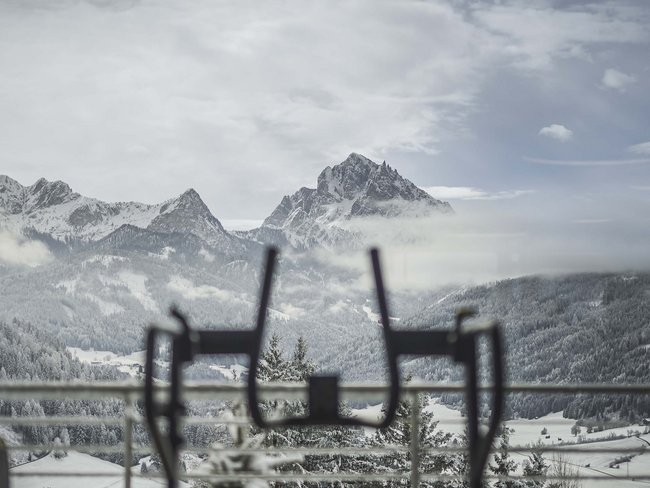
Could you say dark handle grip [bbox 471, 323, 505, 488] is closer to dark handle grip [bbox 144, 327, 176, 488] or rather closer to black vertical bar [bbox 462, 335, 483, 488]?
black vertical bar [bbox 462, 335, 483, 488]

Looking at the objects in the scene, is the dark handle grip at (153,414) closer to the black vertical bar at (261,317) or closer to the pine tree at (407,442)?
the black vertical bar at (261,317)

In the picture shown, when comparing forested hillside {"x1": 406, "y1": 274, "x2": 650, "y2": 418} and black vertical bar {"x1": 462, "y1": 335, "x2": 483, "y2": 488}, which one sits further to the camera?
forested hillside {"x1": 406, "y1": 274, "x2": 650, "y2": 418}

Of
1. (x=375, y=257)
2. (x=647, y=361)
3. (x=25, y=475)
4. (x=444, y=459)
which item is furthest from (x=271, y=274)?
(x=647, y=361)

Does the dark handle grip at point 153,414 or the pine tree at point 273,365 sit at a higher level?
the dark handle grip at point 153,414

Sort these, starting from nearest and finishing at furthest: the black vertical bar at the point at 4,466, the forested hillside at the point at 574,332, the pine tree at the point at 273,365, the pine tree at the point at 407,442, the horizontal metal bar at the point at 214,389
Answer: the black vertical bar at the point at 4,466 < the horizontal metal bar at the point at 214,389 < the pine tree at the point at 407,442 < the pine tree at the point at 273,365 < the forested hillside at the point at 574,332

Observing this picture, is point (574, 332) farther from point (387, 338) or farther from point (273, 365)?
point (387, 338)

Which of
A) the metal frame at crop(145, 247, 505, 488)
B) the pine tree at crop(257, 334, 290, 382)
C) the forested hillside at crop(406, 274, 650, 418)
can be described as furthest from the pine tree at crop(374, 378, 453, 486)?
the forested hillside at crop(406, 274, 650, 418)

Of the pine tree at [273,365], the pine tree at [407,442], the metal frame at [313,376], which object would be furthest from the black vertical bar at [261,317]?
the pine tree at [273,365]

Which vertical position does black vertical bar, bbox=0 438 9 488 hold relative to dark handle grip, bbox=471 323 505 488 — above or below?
below

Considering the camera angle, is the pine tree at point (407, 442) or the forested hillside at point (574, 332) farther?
the forested hillside at point (574, 332)

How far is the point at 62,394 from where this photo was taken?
2.81 meters

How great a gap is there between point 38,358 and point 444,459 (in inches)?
4227

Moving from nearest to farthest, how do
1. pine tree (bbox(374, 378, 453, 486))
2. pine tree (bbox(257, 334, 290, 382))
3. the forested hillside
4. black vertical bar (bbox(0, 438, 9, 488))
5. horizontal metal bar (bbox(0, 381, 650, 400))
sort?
black vertical bar (bbox(0, 438, 9, 488)) → horizontal metal bar (bbox(0, 381, 650, 400)) → pine tree (bbox(374, 378, 453, 486)) → pine tree (bbox(257, 334, 290, 382)) → the forested hillside

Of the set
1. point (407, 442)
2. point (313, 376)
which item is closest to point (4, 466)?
point (313, 376)
